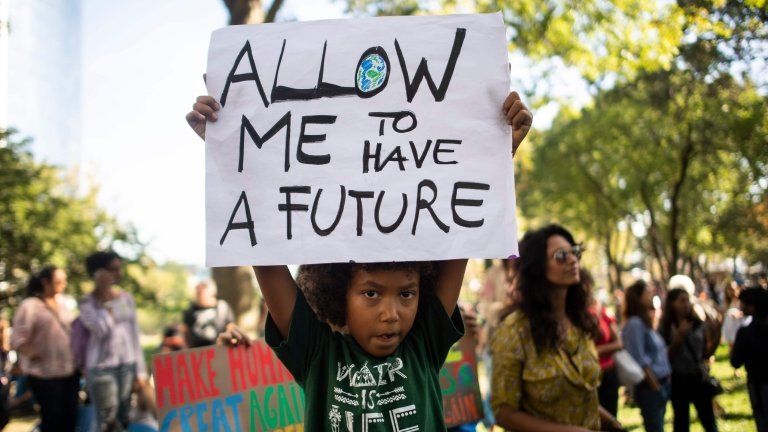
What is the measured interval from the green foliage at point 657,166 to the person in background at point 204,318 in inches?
211

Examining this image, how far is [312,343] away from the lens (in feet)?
6.54

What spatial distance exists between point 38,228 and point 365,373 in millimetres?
17560

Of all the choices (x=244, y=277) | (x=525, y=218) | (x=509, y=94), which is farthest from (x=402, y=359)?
(x=525, y=218)

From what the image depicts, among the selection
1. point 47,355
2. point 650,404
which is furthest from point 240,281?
point 650,404

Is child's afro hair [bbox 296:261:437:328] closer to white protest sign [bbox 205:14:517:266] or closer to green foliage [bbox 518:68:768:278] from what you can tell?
white protest sign [bbox 205:14:517:266]

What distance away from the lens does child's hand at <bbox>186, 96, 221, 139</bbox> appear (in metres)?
2.00

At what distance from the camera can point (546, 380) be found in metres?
2.76

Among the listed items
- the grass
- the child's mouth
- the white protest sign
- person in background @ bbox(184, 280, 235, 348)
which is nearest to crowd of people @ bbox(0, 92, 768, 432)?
the child's mouth

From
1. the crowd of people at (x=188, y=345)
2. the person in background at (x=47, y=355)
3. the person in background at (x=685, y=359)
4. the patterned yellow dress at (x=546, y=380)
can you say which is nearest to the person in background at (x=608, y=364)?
the crowd of people at (x=188, y=345)

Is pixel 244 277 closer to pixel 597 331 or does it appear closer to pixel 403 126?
pixel 597 331

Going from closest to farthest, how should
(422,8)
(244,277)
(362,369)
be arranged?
1. (362,369)
2. (244,277)
3. (422,8)

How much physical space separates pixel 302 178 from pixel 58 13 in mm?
52000

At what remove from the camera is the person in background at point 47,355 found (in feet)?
18.7

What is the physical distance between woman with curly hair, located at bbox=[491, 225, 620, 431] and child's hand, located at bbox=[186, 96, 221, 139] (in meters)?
1.62
